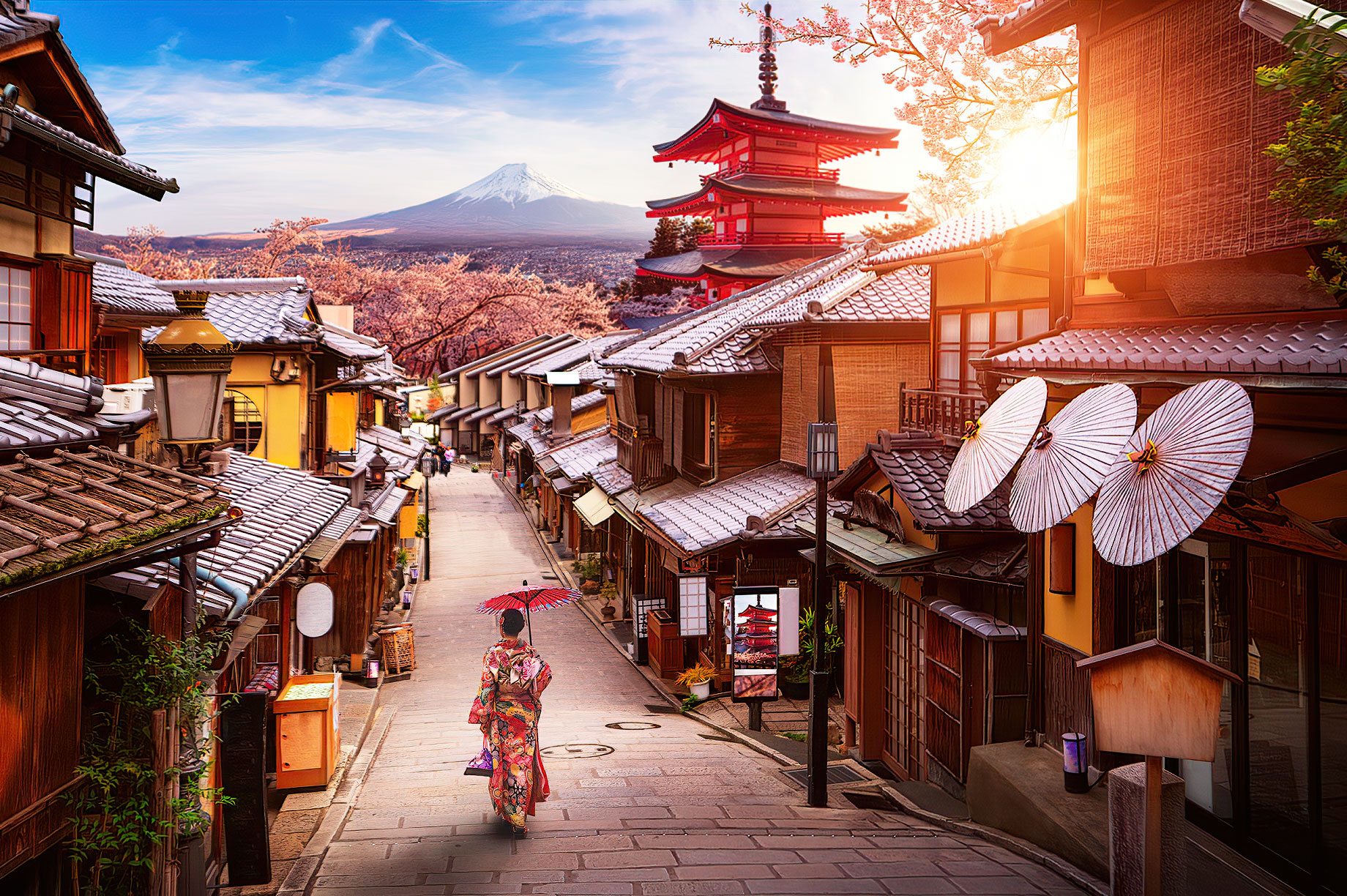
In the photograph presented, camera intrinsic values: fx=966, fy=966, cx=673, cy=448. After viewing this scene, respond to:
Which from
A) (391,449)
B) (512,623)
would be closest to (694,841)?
(512,623)

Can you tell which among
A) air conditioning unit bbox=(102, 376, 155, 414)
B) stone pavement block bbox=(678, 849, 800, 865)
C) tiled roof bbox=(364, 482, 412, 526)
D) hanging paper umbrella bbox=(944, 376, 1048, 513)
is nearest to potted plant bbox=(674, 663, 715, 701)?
tiled roof bbox=(364, 482, 412, 526)

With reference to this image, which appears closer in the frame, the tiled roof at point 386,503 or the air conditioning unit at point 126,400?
the air conditioning unit at point 126,400

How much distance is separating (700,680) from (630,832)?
885cm

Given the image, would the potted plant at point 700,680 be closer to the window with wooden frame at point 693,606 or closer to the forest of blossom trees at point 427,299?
the window with wooden frame at point 693,606

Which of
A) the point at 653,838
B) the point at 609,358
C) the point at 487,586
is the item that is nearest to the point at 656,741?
the point at 653,838

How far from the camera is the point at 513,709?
30.2ft

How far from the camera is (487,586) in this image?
30922mm

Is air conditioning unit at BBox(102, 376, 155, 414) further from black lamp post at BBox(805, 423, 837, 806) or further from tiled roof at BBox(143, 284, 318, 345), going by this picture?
black lamp post at BBox(805, 423, 837, 806)

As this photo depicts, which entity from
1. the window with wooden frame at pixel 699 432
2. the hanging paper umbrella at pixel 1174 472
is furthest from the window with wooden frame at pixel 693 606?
the hanging paper umbrella at pixel 1174 472

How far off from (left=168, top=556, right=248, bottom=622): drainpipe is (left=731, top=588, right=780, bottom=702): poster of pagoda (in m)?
7.46

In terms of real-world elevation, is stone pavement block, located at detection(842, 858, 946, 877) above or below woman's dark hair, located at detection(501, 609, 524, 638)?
below

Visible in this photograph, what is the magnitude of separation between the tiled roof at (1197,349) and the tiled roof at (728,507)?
7.22 m

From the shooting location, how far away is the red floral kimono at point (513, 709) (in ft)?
29.6

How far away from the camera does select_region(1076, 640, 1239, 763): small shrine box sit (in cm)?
519
